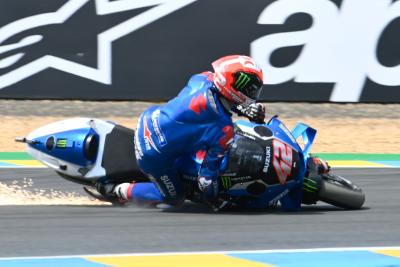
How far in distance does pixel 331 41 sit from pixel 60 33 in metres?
3.47

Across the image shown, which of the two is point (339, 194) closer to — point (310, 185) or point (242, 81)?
point (310, 185)

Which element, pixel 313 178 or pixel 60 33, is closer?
pixel 313 178

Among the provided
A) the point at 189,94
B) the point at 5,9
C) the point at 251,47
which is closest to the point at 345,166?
the point at 251,47

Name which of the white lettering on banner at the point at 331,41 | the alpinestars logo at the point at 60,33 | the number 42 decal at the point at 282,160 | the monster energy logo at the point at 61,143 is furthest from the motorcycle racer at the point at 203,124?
the white lettering on banner at the point at 331,41

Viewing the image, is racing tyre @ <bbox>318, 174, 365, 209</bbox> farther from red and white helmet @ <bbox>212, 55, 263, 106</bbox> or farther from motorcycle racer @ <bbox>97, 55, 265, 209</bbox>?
red and white helmet @ <bbox>212, 55, 263, 106</bbox>

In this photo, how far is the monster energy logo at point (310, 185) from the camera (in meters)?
7.26

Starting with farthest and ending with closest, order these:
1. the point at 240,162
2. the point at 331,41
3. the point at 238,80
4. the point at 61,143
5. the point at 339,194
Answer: the point at 331,41 → the point at 61,143 → the point at 339,194 → the point at 240,162 → the point at 238,80

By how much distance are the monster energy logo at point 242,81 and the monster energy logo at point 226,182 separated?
0.67 m

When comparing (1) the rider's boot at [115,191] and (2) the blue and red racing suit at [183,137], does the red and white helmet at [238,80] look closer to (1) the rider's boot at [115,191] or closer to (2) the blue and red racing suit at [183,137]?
(2) the blue and red racing suit at [183,137]

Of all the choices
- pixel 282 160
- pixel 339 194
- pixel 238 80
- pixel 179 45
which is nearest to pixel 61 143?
pixel 238 80

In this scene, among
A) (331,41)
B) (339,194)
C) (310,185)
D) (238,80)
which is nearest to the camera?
(238,80)

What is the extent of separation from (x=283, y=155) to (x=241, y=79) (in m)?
0.64

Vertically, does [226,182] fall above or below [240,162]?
below

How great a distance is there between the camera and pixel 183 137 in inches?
275
